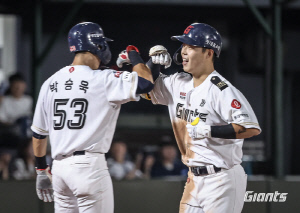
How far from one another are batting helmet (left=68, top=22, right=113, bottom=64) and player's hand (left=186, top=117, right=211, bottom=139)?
91cm

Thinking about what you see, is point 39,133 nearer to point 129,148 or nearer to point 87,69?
point 87,69

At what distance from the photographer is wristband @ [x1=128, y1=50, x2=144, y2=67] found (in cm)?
404

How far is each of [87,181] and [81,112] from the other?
491 millimetres

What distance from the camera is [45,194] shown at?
4340mm

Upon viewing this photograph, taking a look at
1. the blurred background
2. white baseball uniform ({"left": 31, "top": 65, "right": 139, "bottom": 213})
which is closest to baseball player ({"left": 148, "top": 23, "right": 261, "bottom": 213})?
white baseball uniform ({"left": 31, "top": 65, "right": 139, "bottom": 213})

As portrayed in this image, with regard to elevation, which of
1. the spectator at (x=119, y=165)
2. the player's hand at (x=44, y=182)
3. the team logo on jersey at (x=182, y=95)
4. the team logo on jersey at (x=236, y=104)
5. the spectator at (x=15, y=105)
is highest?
the team logo on jersey at (x=182, y=95)

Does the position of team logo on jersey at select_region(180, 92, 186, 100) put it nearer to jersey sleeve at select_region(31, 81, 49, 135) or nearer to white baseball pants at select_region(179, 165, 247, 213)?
white baseball pants at select_region(179, 165, 247, 213)

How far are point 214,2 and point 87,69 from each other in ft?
28.6

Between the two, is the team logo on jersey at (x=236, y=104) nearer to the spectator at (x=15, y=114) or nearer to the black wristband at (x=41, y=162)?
the black wristband at (x=41, y=162)

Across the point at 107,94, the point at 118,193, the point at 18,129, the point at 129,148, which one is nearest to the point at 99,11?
the point at 129,148

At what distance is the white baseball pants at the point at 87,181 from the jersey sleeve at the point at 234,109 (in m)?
0.93

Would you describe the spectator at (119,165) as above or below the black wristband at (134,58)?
below

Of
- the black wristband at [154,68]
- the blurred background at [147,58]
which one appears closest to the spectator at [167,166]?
the blurred background at [147,58]

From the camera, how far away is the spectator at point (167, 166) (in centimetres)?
675
